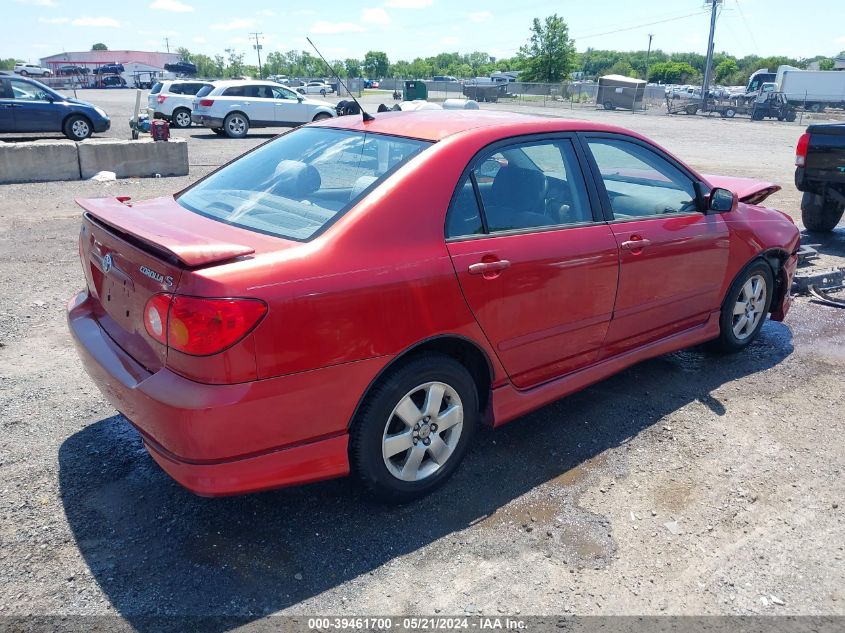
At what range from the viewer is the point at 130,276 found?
9.37 ft

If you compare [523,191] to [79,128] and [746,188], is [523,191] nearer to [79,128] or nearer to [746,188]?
[746,188]

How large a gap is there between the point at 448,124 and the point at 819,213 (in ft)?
24.2

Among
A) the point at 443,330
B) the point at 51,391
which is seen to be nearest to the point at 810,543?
the point at 443,330

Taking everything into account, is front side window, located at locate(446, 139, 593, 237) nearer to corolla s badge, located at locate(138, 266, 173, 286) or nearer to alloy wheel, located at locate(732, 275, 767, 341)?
corolla s badge, located at locate(138, 266, 173, 286)

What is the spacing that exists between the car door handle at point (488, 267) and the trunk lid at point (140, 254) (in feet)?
2.82

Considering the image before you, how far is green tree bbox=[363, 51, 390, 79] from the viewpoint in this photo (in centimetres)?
10425

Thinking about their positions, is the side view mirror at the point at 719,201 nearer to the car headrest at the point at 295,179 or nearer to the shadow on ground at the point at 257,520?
the shadow on ground at the point at 257,520

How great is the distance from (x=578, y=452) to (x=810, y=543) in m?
1.15

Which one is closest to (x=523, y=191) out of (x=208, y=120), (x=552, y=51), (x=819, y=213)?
(x=819, y=213)

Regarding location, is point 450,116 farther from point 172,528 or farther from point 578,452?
point 172,528

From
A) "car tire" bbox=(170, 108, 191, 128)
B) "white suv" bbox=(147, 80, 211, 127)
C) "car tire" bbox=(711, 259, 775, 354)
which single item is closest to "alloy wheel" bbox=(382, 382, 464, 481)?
"car tire" bbox=(711, 259, 775, 354)

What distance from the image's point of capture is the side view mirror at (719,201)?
440 centimetres

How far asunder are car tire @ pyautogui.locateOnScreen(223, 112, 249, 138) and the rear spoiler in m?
18.5

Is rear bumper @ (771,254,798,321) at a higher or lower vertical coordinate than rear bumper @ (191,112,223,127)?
lower
